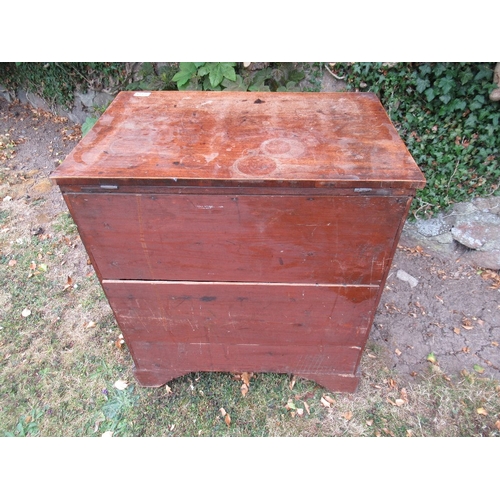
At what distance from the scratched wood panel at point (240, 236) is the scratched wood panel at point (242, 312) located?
0.06 m

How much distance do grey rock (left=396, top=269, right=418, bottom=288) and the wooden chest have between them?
44.0 inches

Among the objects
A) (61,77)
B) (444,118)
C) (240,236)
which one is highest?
(240,236)

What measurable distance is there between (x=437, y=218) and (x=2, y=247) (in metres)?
3.60

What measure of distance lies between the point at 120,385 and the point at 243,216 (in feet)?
4.62

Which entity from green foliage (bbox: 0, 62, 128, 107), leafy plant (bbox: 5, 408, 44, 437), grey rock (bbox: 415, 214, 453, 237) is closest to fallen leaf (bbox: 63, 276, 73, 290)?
leafy plant (bbox: 5, 408, 44, 437)

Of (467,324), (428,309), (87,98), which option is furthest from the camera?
(87,98)

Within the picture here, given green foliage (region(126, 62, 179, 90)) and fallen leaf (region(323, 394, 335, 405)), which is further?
green foliage (region(126, 62, 179, 90))

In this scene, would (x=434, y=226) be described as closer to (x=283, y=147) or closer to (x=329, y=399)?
(x=329, y=399)

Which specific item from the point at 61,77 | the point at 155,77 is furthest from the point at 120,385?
the point at 61,77

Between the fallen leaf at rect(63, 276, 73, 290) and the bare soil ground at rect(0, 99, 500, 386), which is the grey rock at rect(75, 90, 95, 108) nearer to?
the bare soil ground at rect(0, 99, 500, 386)

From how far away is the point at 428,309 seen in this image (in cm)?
249

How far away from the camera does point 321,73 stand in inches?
106

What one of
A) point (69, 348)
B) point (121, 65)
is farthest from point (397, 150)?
point (121, 65)

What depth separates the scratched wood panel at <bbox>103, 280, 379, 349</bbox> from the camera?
152 centimetres
